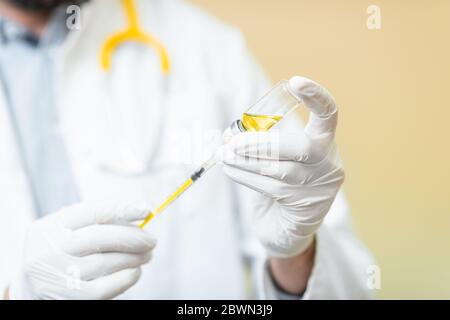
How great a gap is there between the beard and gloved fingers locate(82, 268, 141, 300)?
2.12 feet

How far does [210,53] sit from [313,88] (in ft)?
1.94

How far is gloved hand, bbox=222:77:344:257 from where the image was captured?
749 millimetres

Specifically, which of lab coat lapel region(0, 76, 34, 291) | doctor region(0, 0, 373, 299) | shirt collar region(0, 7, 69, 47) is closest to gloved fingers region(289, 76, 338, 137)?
doctor region(0, 0, 373, 299)

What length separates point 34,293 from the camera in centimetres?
90

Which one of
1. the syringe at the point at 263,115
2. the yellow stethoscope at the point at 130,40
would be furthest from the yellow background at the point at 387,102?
the syringe at the point at 263,115

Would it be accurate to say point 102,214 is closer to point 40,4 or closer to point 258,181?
point 258,181

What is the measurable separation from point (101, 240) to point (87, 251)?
0.03 m

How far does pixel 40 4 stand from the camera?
1.17m

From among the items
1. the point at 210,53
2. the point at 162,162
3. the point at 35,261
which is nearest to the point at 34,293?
the point at 35,261

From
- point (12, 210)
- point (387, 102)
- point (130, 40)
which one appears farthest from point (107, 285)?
point (387, 102)

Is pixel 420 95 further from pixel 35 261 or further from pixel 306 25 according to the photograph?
pixel 35 261

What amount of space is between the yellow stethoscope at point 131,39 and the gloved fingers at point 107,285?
49 cm

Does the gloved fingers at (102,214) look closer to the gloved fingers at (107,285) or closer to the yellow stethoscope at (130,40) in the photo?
the gloved fingers at (107,285)

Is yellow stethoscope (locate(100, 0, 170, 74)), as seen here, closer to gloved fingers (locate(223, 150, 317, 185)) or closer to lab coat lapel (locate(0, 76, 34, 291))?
lab coat lapel (locate(0, 76, 34, 291))
